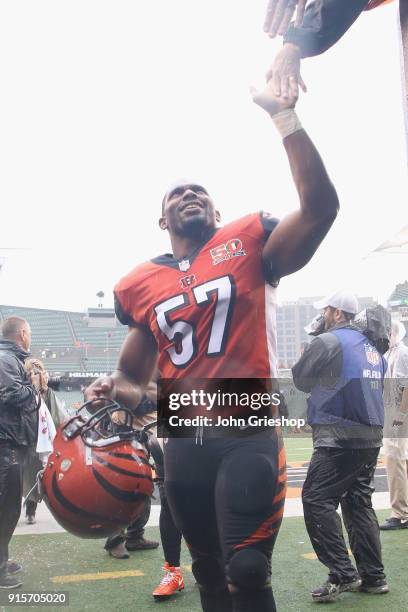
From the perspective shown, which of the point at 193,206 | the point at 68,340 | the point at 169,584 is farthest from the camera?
the point at 68,340

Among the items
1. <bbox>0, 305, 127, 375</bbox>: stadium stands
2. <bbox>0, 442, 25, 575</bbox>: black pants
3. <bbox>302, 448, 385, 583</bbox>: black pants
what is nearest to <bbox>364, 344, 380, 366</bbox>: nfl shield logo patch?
<bbox>302, 448, 385, 583</bbox>: black pants

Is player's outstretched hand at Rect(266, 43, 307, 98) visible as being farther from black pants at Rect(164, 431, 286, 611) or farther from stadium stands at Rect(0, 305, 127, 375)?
stadium stands at Rect(0, 305, 127, 375)

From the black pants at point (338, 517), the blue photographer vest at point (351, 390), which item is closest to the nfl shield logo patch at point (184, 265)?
the blue photographer vest at point (351, 390)

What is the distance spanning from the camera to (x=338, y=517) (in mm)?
2266

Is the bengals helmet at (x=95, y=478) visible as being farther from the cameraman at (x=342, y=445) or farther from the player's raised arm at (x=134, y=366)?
the cameraman at (x=342, y=445)

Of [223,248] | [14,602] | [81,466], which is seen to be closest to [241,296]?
[223,248]

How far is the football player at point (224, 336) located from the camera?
125 centimetres

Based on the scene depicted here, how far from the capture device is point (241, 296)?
140 centimetres

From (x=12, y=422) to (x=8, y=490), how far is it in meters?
0.25

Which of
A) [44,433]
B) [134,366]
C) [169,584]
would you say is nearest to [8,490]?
[44,433]

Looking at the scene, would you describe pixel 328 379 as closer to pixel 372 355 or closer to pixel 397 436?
pixel 372 355

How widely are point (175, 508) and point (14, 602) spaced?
3.37ft

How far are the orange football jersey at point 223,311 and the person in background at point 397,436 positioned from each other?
5.86 feet

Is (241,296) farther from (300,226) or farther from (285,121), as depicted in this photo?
(285,121)
